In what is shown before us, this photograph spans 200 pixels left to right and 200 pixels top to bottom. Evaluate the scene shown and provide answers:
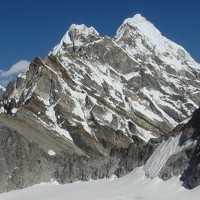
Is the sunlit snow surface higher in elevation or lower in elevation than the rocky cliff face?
lower

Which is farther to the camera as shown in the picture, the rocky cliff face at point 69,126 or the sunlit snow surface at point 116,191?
the rocky cliff face at point 69,126

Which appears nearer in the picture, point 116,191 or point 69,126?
point 116,191

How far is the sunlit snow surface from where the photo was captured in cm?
7525

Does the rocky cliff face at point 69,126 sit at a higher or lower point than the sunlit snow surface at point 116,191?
higher

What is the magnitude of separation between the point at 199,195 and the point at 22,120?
66775 mm

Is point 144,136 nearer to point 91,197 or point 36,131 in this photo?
point 36,131

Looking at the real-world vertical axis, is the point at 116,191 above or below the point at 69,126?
below

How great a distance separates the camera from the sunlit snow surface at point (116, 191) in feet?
247

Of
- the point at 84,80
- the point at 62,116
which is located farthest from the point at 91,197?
the point at 84,80

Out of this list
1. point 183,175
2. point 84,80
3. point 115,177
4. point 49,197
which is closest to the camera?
point 183,175

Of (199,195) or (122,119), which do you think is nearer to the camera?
(199,195)

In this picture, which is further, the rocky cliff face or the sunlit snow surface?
the rocky cliff face

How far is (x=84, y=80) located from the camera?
608ft

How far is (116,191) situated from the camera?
8394 centimetres
